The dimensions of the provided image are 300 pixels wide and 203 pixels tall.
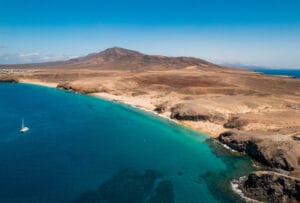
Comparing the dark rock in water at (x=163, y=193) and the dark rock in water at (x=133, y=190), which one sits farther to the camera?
the dark rock in water at (x=163, y=193)

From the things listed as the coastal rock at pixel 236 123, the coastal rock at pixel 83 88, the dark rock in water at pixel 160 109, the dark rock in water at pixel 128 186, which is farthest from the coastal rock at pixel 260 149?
the coastal rock at pixel 83 88

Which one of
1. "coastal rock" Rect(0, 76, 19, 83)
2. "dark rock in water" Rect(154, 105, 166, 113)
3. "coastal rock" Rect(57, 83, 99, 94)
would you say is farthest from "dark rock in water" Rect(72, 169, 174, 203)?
"coastal rock" Rect(0, 76, 19, 83)

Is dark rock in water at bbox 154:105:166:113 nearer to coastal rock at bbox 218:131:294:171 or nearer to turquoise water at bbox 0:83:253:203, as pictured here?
turquoise water at bbox 0:83:253:203

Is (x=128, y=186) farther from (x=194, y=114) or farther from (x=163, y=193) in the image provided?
(x=194, y=114)

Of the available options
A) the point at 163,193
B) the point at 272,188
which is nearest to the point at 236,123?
the point at 272,188

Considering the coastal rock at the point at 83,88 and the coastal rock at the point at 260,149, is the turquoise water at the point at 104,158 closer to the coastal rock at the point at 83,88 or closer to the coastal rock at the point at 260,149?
the coastal rock at the point at 260,149

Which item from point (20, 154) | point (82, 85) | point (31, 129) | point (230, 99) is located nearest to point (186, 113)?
point (230, 99)

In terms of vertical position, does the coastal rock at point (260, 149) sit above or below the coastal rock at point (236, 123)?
below
